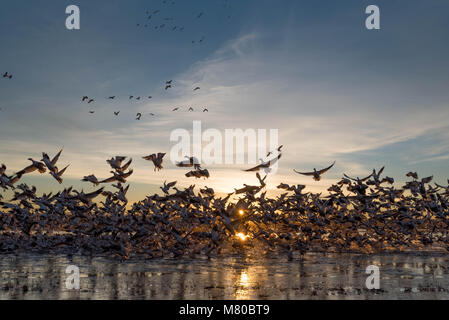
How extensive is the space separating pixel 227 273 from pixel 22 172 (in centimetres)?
1121

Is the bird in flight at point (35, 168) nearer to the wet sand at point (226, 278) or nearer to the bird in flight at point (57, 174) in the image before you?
the bird in flight at point (57, 174)

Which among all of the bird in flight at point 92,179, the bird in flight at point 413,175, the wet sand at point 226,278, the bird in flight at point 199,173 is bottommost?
the wet sand at point 226,278

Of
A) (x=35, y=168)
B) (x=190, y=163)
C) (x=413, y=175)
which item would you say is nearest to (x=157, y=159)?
(x=190, y=163)

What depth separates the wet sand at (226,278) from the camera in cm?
1667

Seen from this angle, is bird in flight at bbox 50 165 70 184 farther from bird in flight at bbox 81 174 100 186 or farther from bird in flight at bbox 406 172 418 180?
bird in flight at bbox 406 172 418 180

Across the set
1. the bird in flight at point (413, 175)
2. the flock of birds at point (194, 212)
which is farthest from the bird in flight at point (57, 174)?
the bird in flight at point (413, 175)

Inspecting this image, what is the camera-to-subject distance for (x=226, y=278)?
67.3ft

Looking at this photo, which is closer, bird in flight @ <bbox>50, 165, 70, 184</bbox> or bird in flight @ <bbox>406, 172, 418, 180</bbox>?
bird in flight @ <bbox>50, 165, 70, 184</bbox>

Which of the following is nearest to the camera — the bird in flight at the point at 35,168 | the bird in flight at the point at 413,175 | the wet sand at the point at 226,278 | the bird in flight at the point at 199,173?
the wet sand at the point at 226,278

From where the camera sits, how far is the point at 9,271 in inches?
865

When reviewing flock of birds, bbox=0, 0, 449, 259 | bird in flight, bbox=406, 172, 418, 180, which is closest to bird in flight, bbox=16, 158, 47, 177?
flock of birds, bbox=0, 0, 449, 259

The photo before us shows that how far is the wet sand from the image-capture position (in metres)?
16.7

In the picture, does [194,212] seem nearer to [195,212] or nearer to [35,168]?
[195,212]
